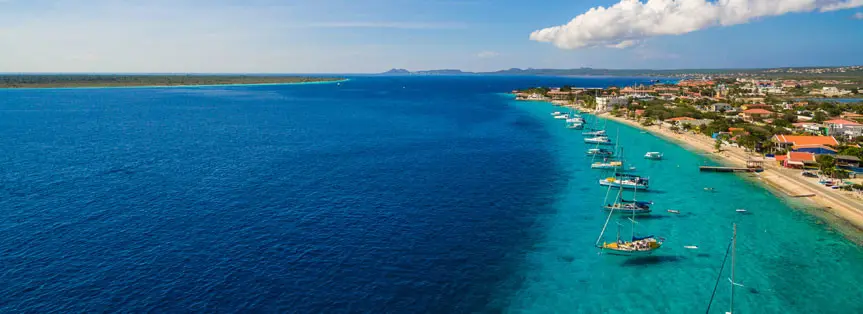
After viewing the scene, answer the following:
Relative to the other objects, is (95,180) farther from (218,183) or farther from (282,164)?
→ (282,164)

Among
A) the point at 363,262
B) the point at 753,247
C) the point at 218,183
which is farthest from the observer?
the point at 218,183

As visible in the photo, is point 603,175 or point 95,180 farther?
point 603,175

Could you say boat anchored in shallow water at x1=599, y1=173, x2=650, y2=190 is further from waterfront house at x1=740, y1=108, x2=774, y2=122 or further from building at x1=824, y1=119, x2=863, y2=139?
waterfront house at x1=740, y1=108, x2=774, y2=122

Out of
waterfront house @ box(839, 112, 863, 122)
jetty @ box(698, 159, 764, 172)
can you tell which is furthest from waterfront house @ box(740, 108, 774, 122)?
jetty @ box(698, 159, 764, 172)

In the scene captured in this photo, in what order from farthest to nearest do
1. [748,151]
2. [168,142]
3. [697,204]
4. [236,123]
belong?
[236,123], [168,142], [748,151], [697,204]

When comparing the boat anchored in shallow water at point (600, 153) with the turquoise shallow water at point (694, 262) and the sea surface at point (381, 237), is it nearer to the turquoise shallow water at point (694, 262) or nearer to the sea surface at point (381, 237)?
the sea surface at point (381, 237)

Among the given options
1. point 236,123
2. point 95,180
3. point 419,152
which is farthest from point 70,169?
point 236,123

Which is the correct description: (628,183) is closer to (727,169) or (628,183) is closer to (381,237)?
(727,169)
